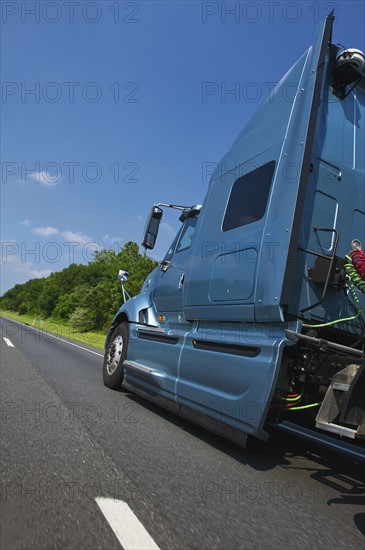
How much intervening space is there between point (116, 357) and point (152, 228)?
2.04m

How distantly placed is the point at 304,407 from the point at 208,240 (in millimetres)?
1923

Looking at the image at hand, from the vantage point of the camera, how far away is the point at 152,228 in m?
5.70

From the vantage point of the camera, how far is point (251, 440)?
14.1 feet

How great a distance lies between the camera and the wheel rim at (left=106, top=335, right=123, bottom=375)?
611 cm

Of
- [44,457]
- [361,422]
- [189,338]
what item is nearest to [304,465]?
[361,422]

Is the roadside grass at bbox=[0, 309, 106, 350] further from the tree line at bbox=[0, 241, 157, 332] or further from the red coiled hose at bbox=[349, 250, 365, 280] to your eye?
the red coiled hose at bbox=[349, 250, 365, 280]

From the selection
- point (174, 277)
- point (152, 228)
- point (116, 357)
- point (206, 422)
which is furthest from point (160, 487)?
point (152, 228)

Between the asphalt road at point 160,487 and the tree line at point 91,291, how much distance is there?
1622 centimetres

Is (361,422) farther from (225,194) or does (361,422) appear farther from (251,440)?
(225,194)

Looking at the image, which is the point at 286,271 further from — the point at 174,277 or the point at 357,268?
the point at 174,277

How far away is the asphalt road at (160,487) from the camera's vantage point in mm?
2168

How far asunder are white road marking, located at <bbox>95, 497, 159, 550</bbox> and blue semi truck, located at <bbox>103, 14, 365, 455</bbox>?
119cm

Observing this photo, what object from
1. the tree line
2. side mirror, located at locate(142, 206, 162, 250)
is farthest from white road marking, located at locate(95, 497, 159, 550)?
the tree line

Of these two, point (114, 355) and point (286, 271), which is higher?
point (286, 271)
